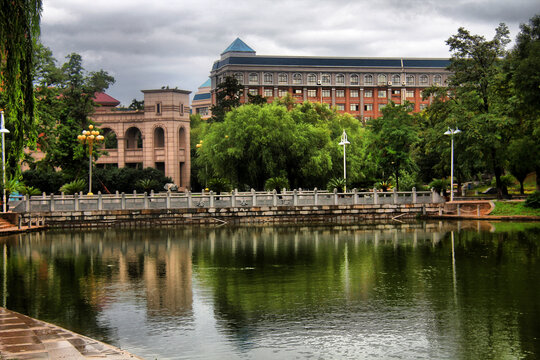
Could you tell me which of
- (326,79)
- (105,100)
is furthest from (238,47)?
(105,100)

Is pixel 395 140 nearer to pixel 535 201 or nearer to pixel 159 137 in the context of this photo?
pixel 535 201

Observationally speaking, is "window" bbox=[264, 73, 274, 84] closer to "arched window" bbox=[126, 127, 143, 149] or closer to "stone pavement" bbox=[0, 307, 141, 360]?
"arched window" bbox=[126, 127, 143, 149]

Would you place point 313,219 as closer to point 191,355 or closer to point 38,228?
point 38,228

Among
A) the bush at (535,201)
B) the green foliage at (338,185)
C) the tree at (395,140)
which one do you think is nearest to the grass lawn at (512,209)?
the bush at (535,201)

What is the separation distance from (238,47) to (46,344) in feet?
349

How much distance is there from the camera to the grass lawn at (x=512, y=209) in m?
42.2

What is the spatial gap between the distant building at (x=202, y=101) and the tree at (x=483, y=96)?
281ft

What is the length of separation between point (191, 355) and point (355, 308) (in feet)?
16.6

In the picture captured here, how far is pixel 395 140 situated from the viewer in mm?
55906

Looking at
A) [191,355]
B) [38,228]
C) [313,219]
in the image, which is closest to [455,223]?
[313,219]

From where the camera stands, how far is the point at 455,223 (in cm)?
4103

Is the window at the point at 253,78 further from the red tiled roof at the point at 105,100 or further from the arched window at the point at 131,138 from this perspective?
the arched window at the point at 131,138

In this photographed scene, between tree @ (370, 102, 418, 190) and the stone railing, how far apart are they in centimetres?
925

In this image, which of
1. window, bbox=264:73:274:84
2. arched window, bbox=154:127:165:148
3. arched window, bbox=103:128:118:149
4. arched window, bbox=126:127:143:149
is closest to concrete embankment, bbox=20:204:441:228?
arched window, bbox=154:127:165:148
